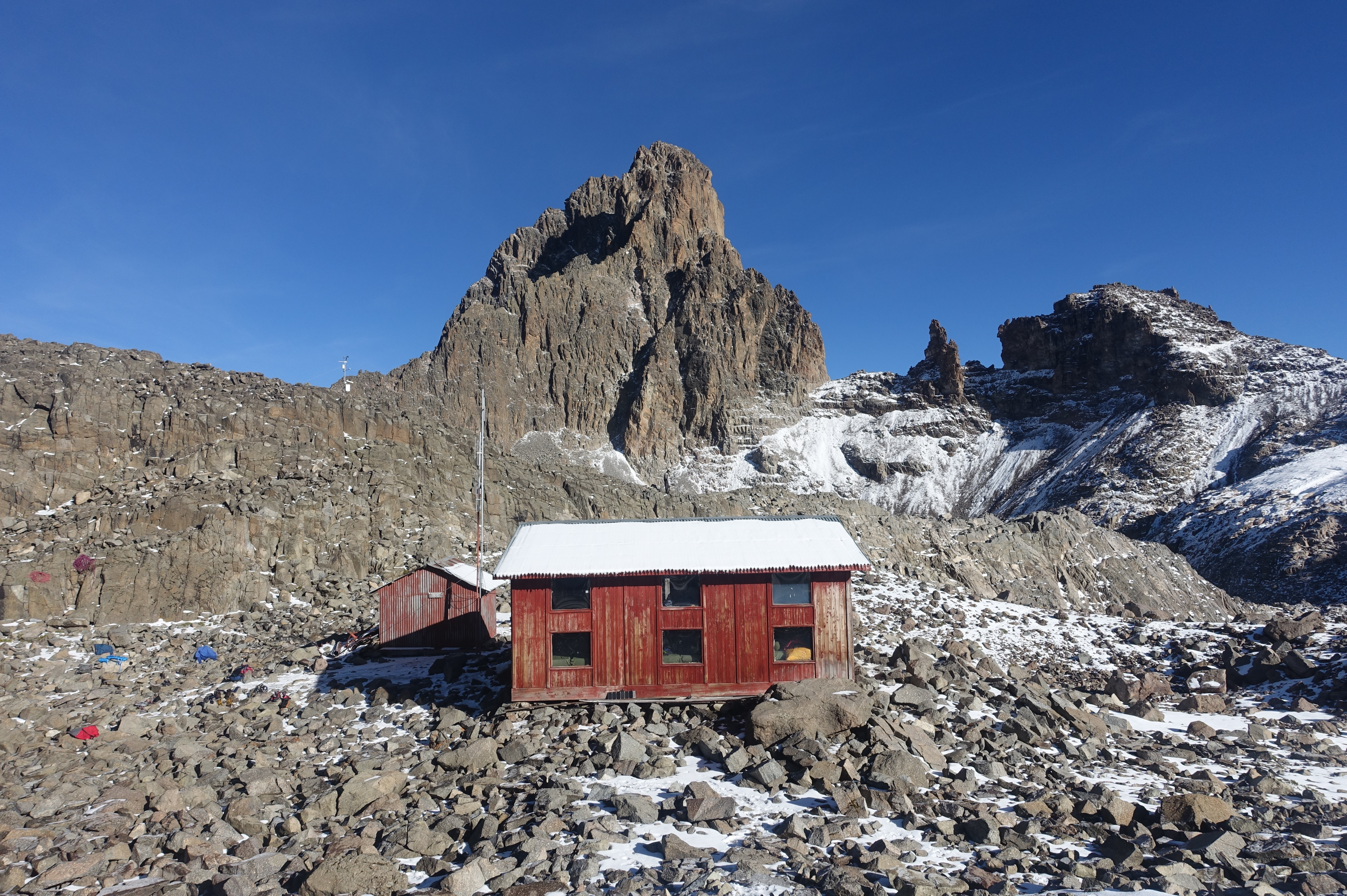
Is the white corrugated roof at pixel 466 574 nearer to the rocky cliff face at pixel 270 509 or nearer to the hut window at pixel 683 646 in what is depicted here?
the rocky cliff face at pixel 270 509

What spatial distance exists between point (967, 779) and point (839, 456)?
11394 centimetres

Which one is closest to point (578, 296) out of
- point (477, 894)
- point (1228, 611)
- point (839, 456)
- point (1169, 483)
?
point (839, 456)

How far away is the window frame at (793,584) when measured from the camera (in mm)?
18891

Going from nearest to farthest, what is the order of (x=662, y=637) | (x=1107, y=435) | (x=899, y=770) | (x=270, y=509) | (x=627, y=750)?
1. (x=899, y=770)
2. (x=627, y=750)
3. (x=662, y=637)
4. (x=270, y=509)
5. (x=1107, y=435)

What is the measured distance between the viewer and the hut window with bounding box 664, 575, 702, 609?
1898 centimetres

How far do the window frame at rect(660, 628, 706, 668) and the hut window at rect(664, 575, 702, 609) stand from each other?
64 centimetres

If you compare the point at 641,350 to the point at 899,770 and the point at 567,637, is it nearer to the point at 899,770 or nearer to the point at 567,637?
the point at 567,637

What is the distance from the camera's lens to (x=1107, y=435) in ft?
361

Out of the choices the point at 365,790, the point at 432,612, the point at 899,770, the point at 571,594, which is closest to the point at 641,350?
the point at 432,612

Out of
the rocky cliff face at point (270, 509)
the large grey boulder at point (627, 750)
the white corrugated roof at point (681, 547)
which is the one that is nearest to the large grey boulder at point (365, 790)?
the large grey boulder at point (627, 750)

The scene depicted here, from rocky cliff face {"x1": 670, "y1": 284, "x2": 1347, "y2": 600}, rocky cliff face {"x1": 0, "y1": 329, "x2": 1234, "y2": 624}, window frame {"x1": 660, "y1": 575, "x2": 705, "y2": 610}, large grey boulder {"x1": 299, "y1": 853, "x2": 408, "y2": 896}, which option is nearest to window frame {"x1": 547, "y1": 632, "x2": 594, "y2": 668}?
window frame {"x1": 660, "y1": 575, "x2": 705, "y2": 610}

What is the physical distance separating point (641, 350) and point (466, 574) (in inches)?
4469

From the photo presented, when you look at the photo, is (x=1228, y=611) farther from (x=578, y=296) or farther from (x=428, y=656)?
(x=578, y=296)

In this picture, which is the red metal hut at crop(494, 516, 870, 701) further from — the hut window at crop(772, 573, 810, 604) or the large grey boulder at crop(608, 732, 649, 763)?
the large grey boulder at crop(608, 732, 649, 763)
